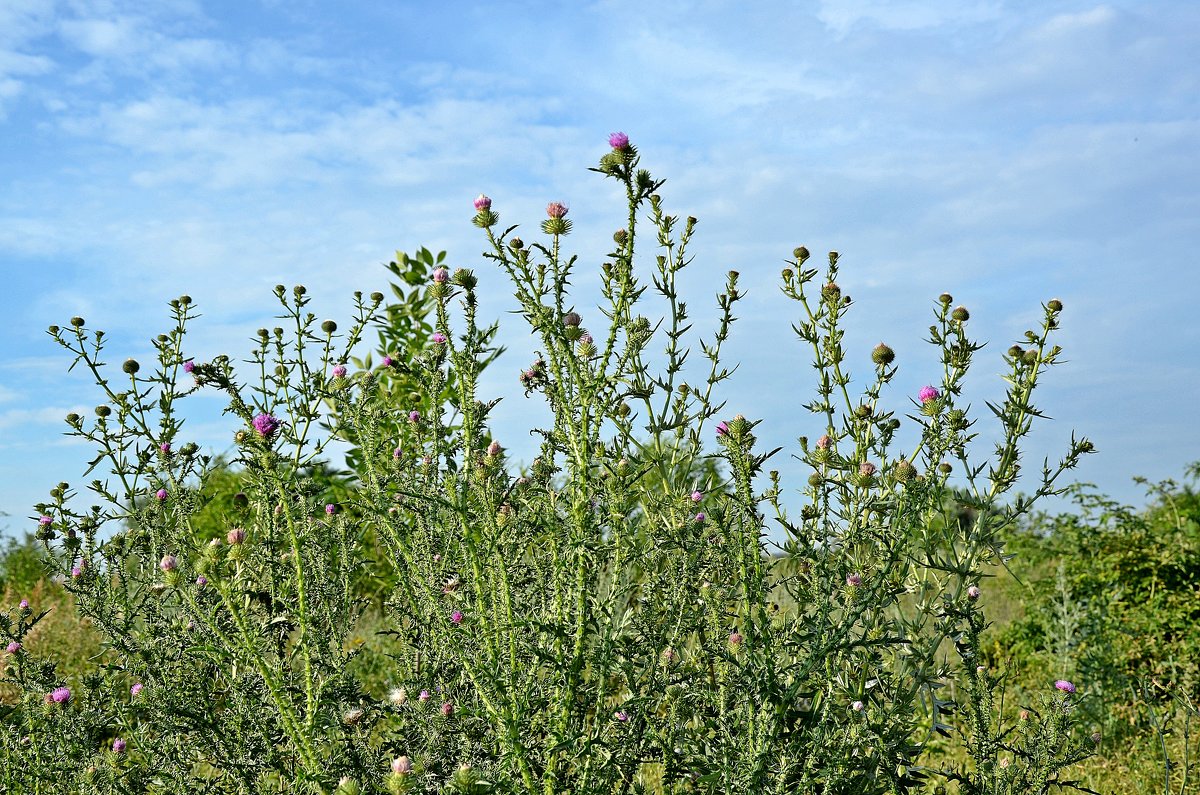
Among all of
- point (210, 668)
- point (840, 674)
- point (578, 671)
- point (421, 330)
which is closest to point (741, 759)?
point (578, 671)

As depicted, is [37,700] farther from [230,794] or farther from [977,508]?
[977,508]

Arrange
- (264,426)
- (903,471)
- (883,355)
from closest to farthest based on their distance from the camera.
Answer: (264,426)
(903,471)
(883,355)

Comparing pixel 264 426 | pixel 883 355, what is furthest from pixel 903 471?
pixel 264 426

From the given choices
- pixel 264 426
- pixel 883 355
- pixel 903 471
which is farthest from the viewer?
pixel 883 355

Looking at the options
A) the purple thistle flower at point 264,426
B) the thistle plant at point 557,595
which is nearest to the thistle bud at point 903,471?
the thistle plant at point 557,595

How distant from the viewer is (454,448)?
294cm

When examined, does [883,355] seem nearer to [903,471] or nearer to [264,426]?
[903,471]

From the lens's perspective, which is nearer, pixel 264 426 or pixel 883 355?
pixel 264 426

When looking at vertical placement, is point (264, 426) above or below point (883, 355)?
below

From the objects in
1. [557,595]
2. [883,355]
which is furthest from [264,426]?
[883,355]

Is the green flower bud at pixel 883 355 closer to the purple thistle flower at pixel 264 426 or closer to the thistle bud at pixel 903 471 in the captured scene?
the thistle bud at pixel 903 471

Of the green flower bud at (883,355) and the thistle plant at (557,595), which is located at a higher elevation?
the green flower bud at (883,355)

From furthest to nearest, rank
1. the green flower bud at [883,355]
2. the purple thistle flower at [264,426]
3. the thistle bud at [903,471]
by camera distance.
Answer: the green flower bud at [883,355]
the thistle bud at [903,471]
the purple thistle flower at [264,426]

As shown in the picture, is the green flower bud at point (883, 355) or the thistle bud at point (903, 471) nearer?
the thistle bud at point (903, 471)
